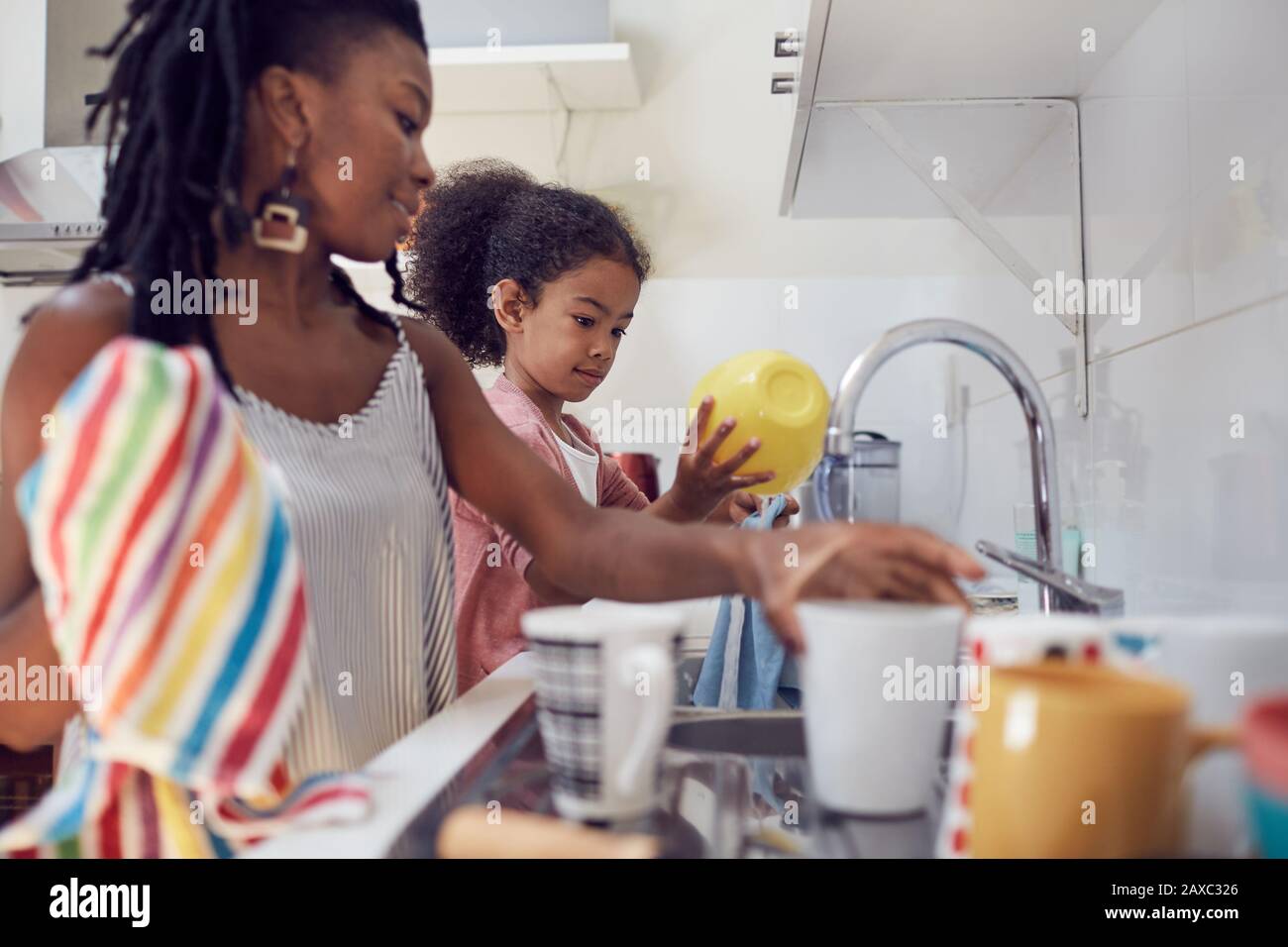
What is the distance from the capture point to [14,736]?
710 millimetres

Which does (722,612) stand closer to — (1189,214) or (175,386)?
(1189,214)

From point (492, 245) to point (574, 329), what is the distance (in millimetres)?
276

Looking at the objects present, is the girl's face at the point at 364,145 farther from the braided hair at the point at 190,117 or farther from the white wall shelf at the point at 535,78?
the white wall shelf at the point at 535,78

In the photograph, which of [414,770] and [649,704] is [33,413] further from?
[649,704]

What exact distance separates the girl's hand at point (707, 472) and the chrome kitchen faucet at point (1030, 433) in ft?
0.94

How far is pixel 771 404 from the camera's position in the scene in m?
1.05

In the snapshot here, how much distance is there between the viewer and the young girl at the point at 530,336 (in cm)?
132

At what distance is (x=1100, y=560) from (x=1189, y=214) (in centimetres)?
45

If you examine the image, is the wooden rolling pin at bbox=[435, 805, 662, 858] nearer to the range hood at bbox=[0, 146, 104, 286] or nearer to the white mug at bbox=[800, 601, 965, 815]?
the white mug at bbox=[800, 601, 965, 815]

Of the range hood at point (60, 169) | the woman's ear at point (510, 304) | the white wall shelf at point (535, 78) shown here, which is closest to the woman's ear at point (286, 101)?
the woman's ear at point (510, 304)

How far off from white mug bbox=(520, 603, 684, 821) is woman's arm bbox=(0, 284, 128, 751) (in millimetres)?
375

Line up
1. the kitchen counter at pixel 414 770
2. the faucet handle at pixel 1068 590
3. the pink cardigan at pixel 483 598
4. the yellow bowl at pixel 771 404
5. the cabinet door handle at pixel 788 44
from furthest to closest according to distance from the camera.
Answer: the pink cardigan at pixel 483 598
the cabinet door handle at pixel 788 44
the yellow bowl at pixel 771 404
the faucet handle at pixel 1068 590
the kitchen counter at pixel 414 770

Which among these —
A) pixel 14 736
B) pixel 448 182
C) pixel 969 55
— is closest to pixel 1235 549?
pixel 969 55

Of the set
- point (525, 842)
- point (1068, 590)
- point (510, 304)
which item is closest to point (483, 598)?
point (510, 304)
